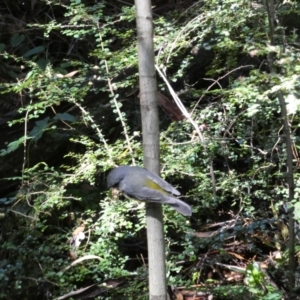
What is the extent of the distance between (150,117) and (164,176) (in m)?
1.23

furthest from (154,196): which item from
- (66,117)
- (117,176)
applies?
(66,117)

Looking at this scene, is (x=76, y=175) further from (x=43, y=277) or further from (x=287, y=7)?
(x=287, y=7)

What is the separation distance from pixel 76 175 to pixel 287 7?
1518 mm

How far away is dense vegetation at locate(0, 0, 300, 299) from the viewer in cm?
301

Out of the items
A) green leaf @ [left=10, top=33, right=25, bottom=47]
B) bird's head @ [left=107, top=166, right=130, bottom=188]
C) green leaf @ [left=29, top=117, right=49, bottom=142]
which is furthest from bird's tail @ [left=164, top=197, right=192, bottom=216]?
green leaf @ [left=10, top=33, right=25, bottom=47]

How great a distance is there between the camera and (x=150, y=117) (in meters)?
1.83

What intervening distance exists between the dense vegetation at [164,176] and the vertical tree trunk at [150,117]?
92 centimetres

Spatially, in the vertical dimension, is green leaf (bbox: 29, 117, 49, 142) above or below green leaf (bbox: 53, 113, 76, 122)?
below

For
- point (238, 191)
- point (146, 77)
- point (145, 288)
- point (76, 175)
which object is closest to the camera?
point (146, 77)

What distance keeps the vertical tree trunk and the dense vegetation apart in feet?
3.03

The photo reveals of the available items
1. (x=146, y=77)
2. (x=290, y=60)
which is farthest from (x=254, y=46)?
(x=146, y=77)

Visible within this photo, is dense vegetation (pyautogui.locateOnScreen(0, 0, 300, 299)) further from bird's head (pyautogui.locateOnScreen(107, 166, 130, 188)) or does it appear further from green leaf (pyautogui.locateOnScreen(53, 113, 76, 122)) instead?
bird's head (pyautogui.locateOnScreen(107, 166, 130, 188))

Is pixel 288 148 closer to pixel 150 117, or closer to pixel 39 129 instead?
pixel 150 117

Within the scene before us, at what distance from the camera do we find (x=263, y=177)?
11.2 ft
